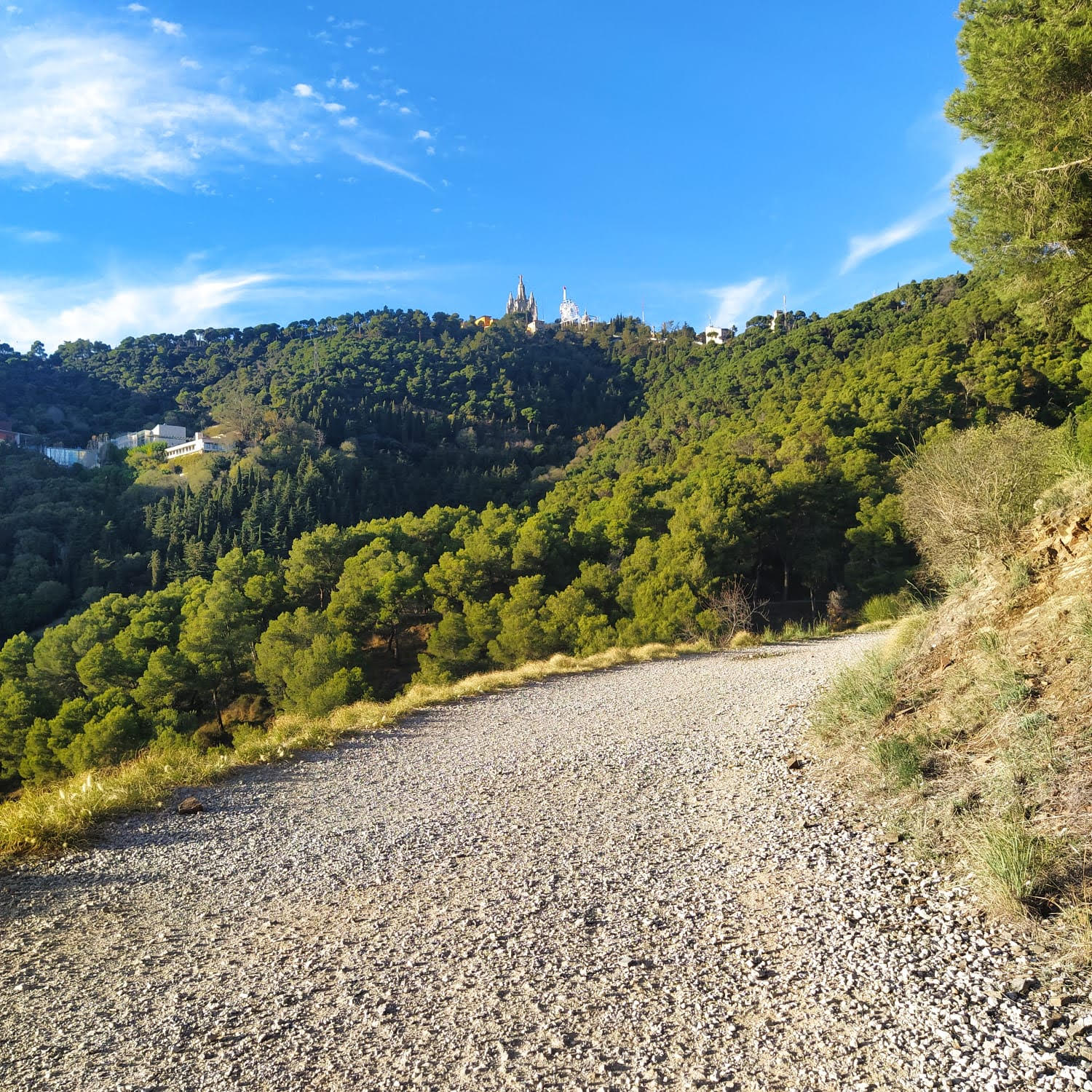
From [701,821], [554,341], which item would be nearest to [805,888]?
[701,821]

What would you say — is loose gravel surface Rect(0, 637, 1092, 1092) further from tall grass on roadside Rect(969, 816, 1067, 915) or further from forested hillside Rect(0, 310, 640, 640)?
forested hillside Rect(0, 310, 640, 640)

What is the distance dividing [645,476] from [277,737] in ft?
107

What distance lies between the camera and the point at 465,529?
115 ft

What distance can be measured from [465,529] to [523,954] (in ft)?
106

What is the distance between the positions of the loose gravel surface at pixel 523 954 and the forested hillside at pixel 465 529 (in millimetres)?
7321

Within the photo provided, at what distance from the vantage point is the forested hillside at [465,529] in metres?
23.8

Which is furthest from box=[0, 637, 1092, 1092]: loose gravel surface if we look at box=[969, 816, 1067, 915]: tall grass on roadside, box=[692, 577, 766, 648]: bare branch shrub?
box=[692, 577, 766, 648]: bare branch shrub

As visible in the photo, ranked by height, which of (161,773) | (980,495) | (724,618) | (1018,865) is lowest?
(724,618)

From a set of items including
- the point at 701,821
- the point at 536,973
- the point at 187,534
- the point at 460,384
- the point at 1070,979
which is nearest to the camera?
the point at 1070,979

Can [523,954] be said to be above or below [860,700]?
below

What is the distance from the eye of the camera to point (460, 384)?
9281 centimetres

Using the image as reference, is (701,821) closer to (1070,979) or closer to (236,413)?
(1070,979)

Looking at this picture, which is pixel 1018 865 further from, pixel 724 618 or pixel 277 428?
pixel 277 428

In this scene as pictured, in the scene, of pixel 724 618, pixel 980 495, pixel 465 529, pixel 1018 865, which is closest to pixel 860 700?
pixel 1018 865
